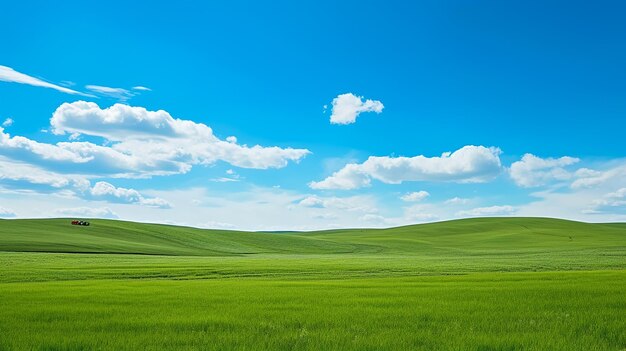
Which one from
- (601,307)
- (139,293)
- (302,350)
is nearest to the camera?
(302,350)

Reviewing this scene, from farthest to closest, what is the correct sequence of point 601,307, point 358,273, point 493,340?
1. point 358,273
2. point 601,307
3. point 493,340

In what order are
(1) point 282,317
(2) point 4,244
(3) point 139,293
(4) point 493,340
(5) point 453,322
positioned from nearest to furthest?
(4) point 493,340
(5) point 453,322
(1) point 282,317
(3) point 139,293
(2) point 4,244

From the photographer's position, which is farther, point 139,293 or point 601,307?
point 139,293

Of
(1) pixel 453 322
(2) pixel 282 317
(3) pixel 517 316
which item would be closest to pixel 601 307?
(3) pixel 517 316

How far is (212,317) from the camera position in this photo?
42.1 feet

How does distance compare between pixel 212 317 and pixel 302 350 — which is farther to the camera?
pixel 212 317

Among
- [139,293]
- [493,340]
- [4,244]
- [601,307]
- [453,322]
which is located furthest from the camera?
[4,244]

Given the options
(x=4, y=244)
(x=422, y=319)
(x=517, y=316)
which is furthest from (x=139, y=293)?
(x=4, y=244)

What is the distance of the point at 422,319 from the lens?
1270 cm

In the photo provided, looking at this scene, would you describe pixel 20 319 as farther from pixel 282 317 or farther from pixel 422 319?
pixel 422 319

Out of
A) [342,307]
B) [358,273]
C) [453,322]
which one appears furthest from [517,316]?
[358,273]

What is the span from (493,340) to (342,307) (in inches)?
219

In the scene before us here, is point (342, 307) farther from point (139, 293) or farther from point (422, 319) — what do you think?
point (139, 293)

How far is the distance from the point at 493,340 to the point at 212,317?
6259 millimetres
